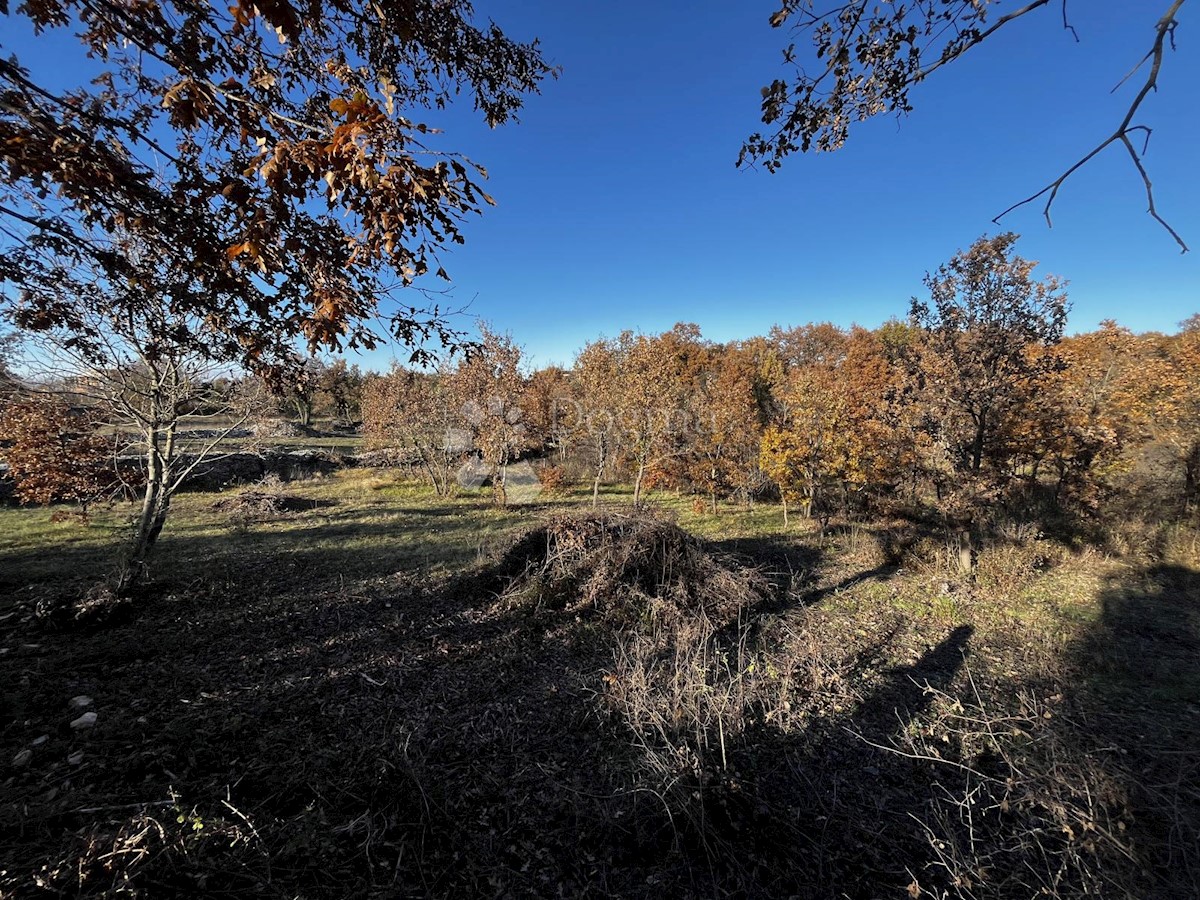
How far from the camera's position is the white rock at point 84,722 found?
10.6 ft

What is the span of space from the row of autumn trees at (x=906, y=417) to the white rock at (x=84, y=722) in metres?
3.75

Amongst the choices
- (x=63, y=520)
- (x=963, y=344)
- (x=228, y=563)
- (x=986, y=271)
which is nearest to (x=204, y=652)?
(x=228, y=563)

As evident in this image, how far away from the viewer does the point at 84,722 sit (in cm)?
327

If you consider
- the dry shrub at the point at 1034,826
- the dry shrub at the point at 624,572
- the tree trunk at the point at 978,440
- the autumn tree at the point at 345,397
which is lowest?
the dry shrub at the point at 1034,826

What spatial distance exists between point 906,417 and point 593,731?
7.79 metres

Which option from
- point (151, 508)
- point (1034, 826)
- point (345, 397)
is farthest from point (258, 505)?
point (345, 397)

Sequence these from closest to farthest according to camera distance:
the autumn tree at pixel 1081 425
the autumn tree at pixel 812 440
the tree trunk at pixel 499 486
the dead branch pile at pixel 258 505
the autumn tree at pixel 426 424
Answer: the autumn tree at pixel 1081 425 < the autumn tree at pixel 812 440 < the dead branch pile at pixel 258 505 < the tree trunk at pixel 499 486 < the autumn tree at pixel 426 424

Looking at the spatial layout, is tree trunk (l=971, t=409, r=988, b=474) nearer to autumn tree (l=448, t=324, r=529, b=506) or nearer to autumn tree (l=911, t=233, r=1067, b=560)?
autumn tree (l=911, t=233, r=1067, b=560)

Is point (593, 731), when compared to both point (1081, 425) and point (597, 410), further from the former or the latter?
point (597, 410)

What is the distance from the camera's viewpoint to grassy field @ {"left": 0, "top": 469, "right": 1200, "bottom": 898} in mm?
2396

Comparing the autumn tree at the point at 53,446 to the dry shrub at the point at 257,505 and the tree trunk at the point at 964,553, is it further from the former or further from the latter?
the tree trunk at the point at 964,553

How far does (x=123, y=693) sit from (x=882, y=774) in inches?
230

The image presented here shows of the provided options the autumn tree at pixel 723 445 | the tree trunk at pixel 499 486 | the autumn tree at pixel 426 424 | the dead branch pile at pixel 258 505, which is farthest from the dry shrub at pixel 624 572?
the autumn tree at pixel 426 424

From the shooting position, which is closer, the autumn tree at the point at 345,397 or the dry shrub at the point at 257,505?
the dry shrub at the point at 257,505
